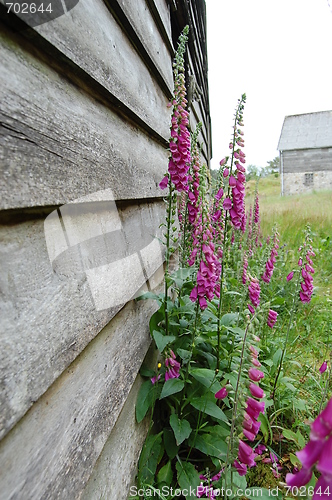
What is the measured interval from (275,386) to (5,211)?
6.84 feet

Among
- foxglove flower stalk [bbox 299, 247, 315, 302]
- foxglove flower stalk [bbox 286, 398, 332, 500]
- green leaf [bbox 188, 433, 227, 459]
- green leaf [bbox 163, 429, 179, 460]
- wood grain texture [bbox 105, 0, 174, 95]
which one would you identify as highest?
wood grain texture [bbox 105, 0, 174, 95]

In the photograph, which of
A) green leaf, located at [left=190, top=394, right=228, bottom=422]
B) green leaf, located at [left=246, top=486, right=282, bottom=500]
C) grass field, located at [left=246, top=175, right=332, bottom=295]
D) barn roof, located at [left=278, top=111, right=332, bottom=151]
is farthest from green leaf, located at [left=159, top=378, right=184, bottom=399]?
barn roof, located at [left=278, top=111, right=332, bottom=151]

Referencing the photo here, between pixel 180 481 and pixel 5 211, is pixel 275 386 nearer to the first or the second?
pixel 180 481

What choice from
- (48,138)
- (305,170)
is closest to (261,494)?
(48,138)

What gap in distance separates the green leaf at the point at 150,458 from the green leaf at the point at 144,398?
12 cm

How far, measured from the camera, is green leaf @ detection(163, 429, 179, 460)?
4.73 feet

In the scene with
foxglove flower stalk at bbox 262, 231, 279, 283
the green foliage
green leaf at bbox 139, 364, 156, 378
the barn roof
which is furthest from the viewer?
the barn roof

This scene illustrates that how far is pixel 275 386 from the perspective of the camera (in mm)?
2045

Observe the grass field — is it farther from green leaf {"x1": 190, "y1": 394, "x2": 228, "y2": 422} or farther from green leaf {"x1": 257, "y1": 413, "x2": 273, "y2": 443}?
green leaf {"x1": 190, "y1": 394, "x2": 228, "y2": 422}

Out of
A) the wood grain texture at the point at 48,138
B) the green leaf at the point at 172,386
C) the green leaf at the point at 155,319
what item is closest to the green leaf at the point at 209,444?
the green leaf at the point at 172,386

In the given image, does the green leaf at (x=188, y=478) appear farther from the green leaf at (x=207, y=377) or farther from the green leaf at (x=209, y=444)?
the green leaf at (x=207, y=377)

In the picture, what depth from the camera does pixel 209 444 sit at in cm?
146

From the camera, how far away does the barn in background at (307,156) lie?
78.8 ft

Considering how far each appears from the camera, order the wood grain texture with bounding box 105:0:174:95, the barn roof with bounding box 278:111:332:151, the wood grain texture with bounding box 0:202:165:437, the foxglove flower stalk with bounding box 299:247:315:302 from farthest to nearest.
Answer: the barn roof with bounding box 278:111:332:151, the foxglove flower stalk with bounding box 299:247:315:302, the wood grain texture with bounding box 105:0:174:95, the wood grain texture with bounding box 0:202:165:437
